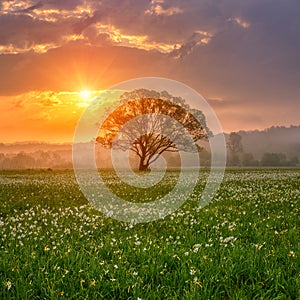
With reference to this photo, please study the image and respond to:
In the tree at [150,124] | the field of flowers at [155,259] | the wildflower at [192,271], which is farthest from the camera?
the tree at [150,124]

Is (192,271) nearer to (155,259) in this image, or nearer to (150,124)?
(155,259)

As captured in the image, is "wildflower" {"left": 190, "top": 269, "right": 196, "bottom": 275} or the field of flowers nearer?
the field of flowers

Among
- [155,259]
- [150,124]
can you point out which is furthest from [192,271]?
[150,124]

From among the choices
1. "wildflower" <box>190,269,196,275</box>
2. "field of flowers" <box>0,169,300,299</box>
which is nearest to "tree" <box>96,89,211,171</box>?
"field of flowers" <box>0,169,300,299</box>

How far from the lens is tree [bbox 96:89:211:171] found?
58406 mm

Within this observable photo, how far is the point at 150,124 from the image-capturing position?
58969 millimetres

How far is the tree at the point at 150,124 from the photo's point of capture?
5841 centimetres

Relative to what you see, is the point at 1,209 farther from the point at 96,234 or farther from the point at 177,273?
the point at 177,273

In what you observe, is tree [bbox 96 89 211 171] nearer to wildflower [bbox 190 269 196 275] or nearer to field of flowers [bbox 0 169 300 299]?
field of flowers [bbox 0 169 300 299]

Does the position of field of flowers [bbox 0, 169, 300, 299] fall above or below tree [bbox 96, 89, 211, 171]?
below

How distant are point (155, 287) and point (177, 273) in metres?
0.62

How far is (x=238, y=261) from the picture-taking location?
6586mm

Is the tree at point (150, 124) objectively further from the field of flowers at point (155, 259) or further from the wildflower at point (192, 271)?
the wildflower at point (192, 271)

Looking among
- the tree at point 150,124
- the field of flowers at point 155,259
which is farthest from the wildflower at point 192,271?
the tree at point 150,124
